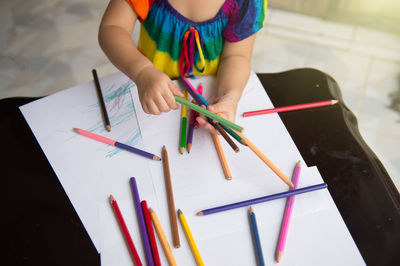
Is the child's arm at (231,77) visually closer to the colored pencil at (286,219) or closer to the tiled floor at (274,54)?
the colored pencil at (286,219)

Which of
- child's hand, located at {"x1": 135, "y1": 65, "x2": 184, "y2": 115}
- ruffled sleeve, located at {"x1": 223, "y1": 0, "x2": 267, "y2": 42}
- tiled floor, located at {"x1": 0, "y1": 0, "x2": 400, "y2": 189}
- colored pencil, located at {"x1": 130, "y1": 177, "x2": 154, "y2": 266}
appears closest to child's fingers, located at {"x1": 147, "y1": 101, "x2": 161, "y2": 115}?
child's hand, located at {"x1": 135, "y1": 65, "x2": 184, "y2": 115}

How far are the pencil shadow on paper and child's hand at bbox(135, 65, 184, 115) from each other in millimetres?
42

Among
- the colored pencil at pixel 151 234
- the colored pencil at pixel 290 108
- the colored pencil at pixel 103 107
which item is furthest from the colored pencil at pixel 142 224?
the colored pencil at pixel 290 108

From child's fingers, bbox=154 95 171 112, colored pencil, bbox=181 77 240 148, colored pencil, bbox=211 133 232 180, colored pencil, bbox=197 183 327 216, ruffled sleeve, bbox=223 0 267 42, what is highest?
ruffled sleeve, bbox=223 0 267 42

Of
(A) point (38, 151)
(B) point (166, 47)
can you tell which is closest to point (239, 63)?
(B) point (166, 47)

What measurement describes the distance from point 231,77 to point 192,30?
4.2 inches

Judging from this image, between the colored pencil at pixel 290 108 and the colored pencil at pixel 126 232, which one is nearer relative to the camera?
the colored pencil at pixel 126 232

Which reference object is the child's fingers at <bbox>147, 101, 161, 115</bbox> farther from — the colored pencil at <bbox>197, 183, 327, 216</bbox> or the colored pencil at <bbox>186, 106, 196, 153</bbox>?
the colored pencil at <bbox>197, 183, 327, 216</bbox>

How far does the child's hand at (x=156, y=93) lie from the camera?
1.50 feet

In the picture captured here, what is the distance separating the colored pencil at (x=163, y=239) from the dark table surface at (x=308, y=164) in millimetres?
76

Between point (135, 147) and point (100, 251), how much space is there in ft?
0.51

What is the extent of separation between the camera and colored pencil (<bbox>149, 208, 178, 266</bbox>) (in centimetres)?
37

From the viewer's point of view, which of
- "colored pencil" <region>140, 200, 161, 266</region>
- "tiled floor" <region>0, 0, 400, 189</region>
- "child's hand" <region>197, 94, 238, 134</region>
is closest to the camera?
"colored pencil" <region>140, 200, 161, 266</region>

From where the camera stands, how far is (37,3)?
1513mm
